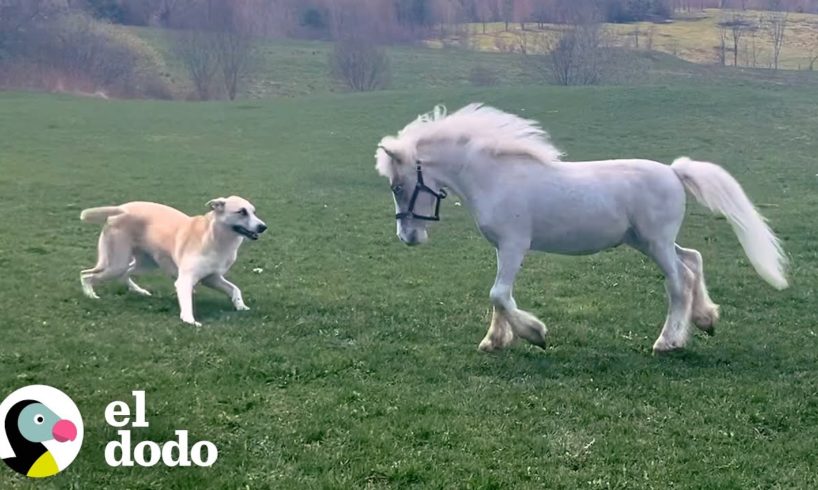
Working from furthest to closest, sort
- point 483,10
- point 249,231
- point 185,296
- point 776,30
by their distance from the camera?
point 483,10 → point 776,30 → point 249,231 → point 185,296

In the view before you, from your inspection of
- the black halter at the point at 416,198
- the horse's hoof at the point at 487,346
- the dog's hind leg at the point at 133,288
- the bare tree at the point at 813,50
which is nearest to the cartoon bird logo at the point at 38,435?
the black halter at the point at 416,198

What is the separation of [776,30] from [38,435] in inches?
2534

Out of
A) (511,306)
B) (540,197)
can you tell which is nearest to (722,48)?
(540,197)

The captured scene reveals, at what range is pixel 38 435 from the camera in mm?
5211

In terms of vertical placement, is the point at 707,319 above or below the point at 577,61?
above

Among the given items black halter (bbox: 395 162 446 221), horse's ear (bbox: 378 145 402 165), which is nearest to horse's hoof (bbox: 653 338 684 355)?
black halter (bbox: 395 162 446 221)

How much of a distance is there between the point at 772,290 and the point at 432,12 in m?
63.1

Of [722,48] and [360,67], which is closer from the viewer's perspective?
[360,67]

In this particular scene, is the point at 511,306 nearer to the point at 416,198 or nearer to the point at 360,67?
the point at 416,198

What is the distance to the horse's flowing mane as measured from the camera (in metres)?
7.39

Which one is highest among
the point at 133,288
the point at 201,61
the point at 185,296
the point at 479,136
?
the point at 479,136

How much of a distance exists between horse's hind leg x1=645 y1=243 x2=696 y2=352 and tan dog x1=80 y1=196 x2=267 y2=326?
390 centimetres

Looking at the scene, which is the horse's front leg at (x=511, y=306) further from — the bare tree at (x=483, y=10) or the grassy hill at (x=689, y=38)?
the bare tree at (x=483, y=10)

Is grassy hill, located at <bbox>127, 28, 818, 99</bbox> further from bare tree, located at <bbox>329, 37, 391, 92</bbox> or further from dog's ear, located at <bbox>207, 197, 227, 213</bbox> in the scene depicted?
dog's ear, located at <bbox>207, 197, 227, 213</bbox>
